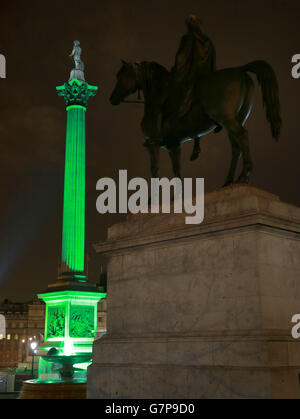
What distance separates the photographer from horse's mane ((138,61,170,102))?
1388cm

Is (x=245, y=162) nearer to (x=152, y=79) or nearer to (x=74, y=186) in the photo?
(x=152, y=79)

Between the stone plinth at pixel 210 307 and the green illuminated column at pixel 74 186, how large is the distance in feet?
91.3

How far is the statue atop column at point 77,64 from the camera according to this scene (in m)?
43.7

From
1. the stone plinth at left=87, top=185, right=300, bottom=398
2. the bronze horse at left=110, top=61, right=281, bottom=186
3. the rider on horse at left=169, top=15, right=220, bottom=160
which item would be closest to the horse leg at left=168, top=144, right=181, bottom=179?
the bronze horse at left=110, top=61, right=281, bottom=186

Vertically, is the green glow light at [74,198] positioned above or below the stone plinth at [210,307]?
above

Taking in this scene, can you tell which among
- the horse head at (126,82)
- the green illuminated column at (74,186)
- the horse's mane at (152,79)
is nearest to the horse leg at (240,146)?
the horse's mane at (152,79)

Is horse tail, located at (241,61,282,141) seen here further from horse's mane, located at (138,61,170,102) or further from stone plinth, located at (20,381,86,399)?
stone plinth, located at (20,381,86,399)

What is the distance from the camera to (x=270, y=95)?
11.7 metres

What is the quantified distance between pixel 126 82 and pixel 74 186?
27866 mm

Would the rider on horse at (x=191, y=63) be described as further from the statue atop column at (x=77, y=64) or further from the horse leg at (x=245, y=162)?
the statue atop column at (x=77, y=64)

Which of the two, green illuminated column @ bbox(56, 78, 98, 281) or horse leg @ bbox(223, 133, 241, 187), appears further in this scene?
green illuminated column @ bbox(56, 78, 98, 281)

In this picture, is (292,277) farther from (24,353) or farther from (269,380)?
(24,353)
